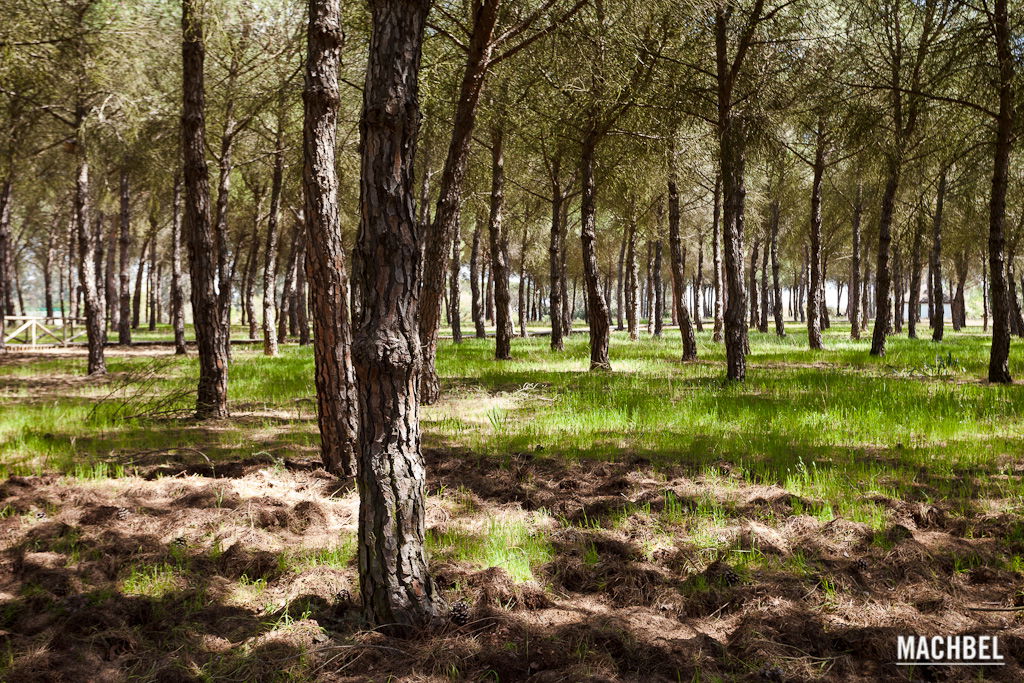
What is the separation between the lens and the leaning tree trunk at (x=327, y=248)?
18.9 feet

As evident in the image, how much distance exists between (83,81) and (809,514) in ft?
48.5

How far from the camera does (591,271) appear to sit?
44.3 feet

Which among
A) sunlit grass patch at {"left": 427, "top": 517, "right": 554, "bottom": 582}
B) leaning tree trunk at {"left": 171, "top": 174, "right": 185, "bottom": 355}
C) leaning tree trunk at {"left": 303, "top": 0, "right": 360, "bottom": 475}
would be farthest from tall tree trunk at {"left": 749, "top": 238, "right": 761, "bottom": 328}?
sunlit grass patch at {"left": 427, "top": 517, "right": 554, "bottom": 582}

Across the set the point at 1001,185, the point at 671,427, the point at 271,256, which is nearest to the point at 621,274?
the point at 271,256

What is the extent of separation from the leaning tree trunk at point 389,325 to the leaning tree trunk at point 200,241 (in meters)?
6.34

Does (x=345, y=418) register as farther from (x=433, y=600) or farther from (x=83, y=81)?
(x=83, y=81)

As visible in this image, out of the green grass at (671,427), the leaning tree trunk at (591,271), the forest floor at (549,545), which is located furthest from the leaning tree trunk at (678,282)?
the forest floor at (549,545)

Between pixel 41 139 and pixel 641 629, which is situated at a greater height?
pixel 41 139

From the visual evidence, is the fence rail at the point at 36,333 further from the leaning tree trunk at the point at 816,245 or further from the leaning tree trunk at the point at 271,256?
the leaning tree trunk at the point at 816,245

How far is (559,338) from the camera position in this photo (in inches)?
774

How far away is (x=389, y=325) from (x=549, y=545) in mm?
2071

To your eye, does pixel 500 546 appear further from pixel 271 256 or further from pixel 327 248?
pixel 271 256

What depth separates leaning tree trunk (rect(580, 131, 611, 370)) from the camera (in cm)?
1326

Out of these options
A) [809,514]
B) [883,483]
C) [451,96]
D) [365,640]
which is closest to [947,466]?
[883,483]
